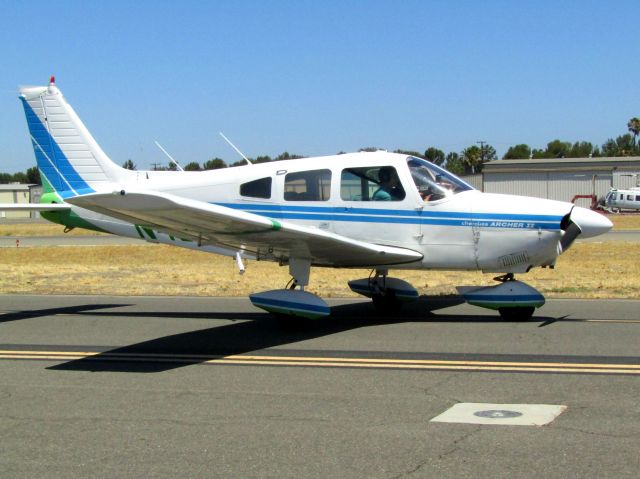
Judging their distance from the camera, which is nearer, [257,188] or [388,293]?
[257,188]

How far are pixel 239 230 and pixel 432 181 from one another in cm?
289

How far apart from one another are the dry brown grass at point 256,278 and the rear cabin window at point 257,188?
12.1ft

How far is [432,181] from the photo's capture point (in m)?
10.9

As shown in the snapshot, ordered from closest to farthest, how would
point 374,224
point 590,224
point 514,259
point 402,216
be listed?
point 590,224, point 514,259, point 402,216, point 374,224

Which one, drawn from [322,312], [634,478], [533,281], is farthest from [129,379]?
[533,281]

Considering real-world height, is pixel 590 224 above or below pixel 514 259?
above

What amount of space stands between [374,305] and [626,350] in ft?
15.0

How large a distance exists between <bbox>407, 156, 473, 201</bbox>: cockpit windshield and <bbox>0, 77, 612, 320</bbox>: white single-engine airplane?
0.02 meters

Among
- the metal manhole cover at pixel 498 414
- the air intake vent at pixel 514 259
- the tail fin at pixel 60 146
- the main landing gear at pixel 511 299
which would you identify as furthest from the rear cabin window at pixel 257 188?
the metal manhole cover at pixel 498 414

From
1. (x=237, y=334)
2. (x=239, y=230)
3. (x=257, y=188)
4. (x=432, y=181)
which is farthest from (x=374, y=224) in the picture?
(x=237, y=334)

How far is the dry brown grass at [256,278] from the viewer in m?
15.1

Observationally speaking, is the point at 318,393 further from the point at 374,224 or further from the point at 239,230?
the point at 374,224

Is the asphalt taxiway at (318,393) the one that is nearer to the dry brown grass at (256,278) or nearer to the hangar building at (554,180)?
the dry brown grass at (256,278)

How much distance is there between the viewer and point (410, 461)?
4.96 metres
